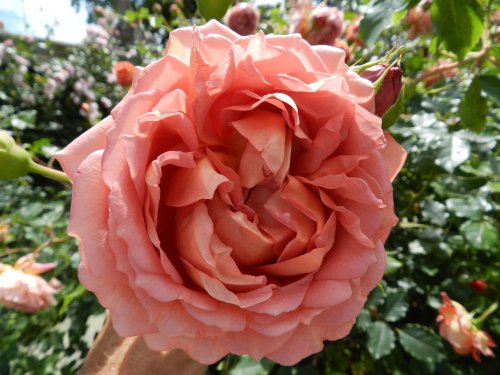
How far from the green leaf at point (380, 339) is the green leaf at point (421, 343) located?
0.17 ft

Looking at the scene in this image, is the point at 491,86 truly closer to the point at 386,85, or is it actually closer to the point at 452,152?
the point at 452,152

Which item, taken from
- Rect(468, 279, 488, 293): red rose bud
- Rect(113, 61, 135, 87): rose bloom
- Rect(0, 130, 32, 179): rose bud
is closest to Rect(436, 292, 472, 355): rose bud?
Rect(468, 279, 488, 293): red rose bud

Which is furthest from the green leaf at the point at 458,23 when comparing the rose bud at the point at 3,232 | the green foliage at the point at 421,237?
the rose bud at the point at 3,232

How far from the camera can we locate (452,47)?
0.54 metres

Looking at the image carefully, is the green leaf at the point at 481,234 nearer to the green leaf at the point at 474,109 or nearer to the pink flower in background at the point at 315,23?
the green leaf at the point at 474,109

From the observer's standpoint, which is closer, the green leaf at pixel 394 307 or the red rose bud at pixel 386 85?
the red rose bud at pixel 386 85

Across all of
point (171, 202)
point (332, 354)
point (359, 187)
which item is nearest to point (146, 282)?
point (171, 202)

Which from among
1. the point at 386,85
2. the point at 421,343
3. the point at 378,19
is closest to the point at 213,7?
the point at 386,85

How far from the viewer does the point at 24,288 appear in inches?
28.8

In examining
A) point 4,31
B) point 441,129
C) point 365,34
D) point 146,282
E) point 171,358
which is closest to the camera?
point 146,282

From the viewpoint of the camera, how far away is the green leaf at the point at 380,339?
2.34 feet

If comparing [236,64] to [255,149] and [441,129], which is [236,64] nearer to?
[255,149]

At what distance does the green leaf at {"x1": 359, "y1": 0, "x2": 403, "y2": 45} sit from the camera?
641mm

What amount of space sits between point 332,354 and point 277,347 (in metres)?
0.66
